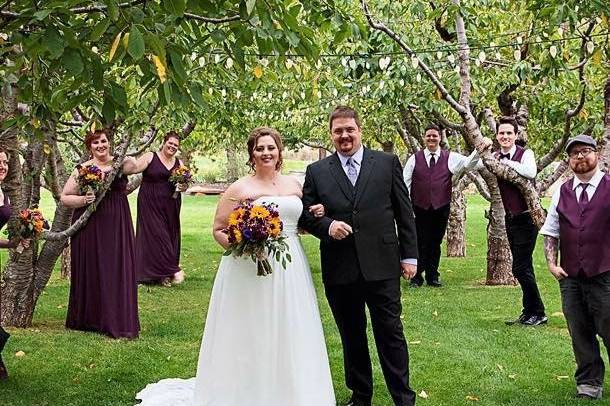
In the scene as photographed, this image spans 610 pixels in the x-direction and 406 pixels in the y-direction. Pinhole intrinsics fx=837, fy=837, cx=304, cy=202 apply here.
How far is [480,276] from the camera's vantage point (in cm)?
1378

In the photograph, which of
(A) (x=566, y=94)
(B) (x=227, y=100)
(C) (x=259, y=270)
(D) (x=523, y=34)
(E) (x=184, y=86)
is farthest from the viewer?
(B) (x=227, y=100)

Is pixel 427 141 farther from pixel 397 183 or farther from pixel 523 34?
pixel 397 183

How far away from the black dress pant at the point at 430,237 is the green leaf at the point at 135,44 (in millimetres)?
9189

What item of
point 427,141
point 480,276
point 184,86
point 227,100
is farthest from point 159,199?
point 184,86

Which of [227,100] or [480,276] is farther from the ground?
[227,100]

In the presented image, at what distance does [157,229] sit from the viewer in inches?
500

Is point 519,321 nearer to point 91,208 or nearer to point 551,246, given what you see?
point 551,246

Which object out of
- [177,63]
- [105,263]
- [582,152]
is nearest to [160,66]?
[177,63]

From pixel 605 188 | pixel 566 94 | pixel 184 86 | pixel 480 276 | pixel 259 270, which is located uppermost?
pixel 566 94

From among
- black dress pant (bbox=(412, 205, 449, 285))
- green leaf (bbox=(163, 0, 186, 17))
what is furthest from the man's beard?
black dress pant (bbox=(412, 205, 449, 285))

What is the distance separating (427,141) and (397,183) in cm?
626

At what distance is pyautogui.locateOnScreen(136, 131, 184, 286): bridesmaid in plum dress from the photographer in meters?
12.4

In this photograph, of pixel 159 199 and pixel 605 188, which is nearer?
pixel 605 188

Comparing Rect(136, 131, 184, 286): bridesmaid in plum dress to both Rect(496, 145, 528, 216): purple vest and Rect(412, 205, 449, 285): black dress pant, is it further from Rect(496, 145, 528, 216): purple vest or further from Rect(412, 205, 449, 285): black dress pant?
Rect(496, 145, 528, 216): purple vest
